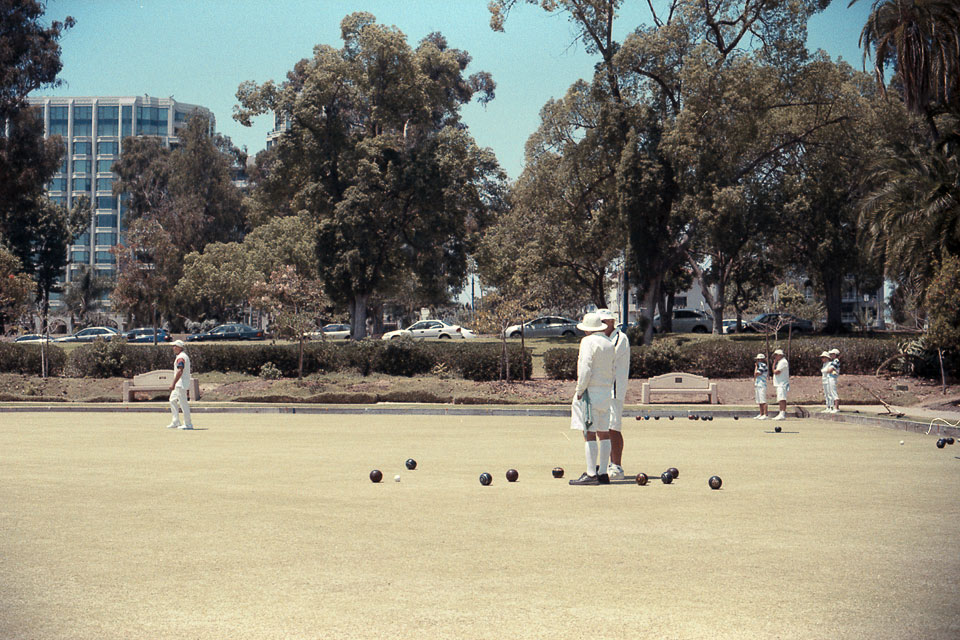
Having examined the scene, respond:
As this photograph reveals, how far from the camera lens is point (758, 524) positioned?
27.5 feet

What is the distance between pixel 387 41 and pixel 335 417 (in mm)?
24981

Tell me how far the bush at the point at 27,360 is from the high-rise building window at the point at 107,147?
9284 centimetres

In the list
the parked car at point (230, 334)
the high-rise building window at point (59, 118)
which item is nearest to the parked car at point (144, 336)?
the parked car at point (230, 334)

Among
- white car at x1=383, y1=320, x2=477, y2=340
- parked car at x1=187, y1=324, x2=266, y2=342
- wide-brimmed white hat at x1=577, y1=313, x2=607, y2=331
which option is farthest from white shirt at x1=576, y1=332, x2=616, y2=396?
parked car at x1=187, y1=324, x2=266, y2=342

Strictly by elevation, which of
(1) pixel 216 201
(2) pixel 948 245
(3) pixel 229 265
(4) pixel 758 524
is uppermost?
(1) pixel 216 201

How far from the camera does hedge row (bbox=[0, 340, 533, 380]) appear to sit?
104 ft

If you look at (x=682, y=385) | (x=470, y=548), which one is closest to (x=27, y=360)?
(x=682, y=385)

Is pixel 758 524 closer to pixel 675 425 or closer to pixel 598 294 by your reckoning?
pixel 675 425

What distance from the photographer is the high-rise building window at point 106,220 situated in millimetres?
120688

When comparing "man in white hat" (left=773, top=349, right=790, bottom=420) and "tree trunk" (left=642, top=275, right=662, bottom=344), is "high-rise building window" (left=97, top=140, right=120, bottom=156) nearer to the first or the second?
"tree trunk" (left=642, top=275, right=662, bottom=344)

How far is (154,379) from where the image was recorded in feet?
98.4

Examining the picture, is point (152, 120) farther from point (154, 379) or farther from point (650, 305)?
point (154, 379)

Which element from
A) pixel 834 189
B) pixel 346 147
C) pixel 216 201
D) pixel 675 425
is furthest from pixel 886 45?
pixel 216 201

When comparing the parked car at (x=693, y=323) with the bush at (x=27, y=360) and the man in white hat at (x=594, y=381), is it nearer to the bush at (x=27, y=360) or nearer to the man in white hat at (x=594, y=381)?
the bush at (x=27, y=360)
